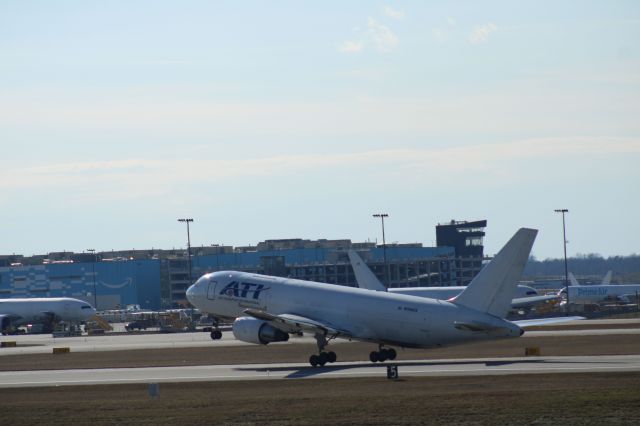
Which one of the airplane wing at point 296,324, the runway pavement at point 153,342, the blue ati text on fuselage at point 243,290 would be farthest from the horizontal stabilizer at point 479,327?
the runway pavement at point 153,342

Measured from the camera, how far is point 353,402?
38.7 meters

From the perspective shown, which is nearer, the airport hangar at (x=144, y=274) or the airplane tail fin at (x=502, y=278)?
the airplane tail fin at (x=502, y=278)

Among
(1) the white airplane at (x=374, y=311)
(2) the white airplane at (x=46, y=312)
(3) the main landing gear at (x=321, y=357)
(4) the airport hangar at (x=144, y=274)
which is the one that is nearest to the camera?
(1) the white airplane at (x=374, y=311)

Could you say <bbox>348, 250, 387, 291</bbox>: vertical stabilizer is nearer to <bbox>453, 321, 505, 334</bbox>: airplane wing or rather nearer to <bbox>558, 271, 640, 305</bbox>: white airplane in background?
<bbox>453, 321, 505, 334</bbox>: airplane wing

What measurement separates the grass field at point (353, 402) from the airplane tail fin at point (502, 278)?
708cm

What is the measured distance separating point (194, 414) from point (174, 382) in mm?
13073

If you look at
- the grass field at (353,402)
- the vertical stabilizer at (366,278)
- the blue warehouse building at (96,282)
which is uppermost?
the blue warehouse building at (96,282)

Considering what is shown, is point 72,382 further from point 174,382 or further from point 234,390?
point 234,390

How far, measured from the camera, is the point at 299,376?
51344mm

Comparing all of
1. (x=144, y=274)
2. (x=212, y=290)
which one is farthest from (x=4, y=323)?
(x=144, y=274)

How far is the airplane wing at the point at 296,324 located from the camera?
185 feet

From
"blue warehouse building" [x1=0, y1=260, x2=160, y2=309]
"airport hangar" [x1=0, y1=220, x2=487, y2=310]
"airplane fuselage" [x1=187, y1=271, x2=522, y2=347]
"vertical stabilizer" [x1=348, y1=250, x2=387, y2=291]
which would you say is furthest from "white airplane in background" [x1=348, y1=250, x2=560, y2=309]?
"blue warehouse building" [x1=0, y1=260, x2=160, y2=309]

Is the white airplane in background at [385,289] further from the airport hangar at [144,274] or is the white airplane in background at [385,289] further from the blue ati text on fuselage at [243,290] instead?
the airport hangar at [144,274]

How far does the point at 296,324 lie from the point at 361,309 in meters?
3.63
